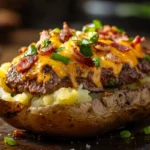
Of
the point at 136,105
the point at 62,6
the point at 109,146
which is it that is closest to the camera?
the point at 109,146

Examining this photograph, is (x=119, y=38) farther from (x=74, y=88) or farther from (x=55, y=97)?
(x=55, y=97)

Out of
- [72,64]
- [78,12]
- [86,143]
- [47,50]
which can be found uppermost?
[78,12]

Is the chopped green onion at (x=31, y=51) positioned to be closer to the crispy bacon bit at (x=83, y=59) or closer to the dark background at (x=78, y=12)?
the crispy bacon bit at (x=83, y=59)

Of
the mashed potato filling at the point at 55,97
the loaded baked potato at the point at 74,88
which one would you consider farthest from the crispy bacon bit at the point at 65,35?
the mashed potato filling at the point at 55,97

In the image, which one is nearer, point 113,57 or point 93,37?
point 113,57

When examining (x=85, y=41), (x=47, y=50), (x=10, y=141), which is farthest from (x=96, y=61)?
(x=10, y=141)

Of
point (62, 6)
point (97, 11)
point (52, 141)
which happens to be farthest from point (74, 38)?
point (62, 6)

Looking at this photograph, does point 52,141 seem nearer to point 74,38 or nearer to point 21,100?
point 21,100
